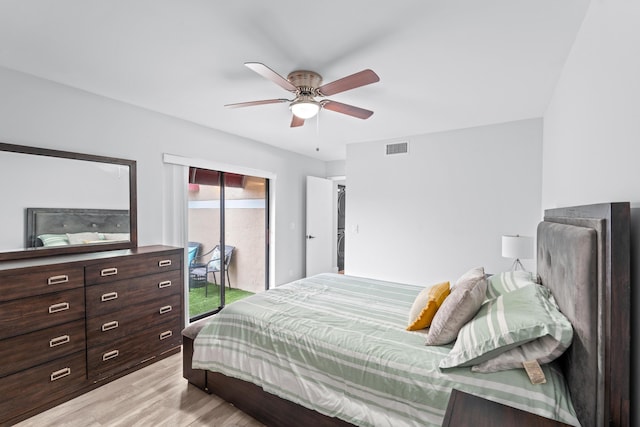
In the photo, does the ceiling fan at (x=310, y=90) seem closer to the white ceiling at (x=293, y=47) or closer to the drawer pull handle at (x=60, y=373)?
the white ceiling at (x=293, y=47)

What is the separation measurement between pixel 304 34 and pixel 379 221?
303 cm

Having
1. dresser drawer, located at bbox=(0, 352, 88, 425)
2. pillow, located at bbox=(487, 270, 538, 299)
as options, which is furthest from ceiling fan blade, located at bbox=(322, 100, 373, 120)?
dresser drawer, located at bbox=(0, 352, 88, 425)

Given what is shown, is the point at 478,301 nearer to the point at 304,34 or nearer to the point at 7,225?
the point at 304,34

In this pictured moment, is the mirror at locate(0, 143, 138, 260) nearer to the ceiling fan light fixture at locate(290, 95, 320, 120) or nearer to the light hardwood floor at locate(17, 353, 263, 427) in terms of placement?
the light hardwood floor at locate(17, 353, 263, 427)

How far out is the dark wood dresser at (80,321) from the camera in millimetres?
1935

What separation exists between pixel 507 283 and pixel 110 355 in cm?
312

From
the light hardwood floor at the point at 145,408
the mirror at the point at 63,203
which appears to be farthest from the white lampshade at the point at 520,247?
the mirror at the point at 63,203

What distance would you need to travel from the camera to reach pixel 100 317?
2.36 m

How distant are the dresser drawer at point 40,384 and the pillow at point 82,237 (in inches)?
36.7

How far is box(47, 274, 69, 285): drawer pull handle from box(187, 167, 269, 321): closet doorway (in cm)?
147

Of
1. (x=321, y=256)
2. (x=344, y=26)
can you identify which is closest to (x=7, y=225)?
(x=344, y=26)

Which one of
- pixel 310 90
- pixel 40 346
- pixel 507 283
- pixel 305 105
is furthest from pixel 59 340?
pixel 507 283

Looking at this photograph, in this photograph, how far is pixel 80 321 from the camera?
224cm

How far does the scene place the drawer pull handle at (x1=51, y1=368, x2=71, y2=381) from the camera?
6.89 ft
